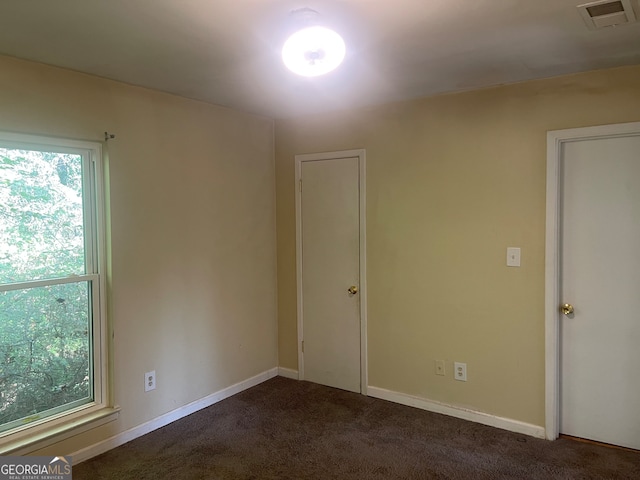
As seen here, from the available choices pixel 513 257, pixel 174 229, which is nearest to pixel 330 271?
pixel 174 229

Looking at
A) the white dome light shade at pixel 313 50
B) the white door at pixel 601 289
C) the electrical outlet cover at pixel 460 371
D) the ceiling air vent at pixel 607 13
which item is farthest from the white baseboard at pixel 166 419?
the ceiling air vent at pixel 607 13

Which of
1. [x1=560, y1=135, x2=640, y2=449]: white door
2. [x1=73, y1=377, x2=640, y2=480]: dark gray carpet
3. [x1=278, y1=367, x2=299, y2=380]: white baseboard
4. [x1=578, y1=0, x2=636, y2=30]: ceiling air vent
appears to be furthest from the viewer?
[x1=278, y1=367, x2=299, y2=380]: white baseboard

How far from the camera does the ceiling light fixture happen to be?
184cm

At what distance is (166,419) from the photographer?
3.18 meters

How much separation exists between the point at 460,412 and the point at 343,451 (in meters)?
0.95

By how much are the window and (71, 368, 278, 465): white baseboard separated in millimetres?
229

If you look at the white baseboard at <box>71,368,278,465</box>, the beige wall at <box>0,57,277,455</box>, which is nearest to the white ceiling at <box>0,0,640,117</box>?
the beige wall at <box>0,57,277,455</box>

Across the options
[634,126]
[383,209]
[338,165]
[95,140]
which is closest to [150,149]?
[95,140]

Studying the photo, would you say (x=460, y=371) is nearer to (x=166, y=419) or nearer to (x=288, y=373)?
(x=288, y=373)

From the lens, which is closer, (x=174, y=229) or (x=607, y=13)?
(x=607, y=13)

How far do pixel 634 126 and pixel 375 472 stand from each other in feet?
7.98

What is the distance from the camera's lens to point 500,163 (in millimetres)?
3027

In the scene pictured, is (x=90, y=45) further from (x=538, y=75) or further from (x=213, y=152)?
(x=538, y=75)

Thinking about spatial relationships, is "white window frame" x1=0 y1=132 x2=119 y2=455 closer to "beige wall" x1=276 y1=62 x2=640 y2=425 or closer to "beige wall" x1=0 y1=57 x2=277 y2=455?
"beige wall" x1=0 y1=57 x2=277 y2=455
